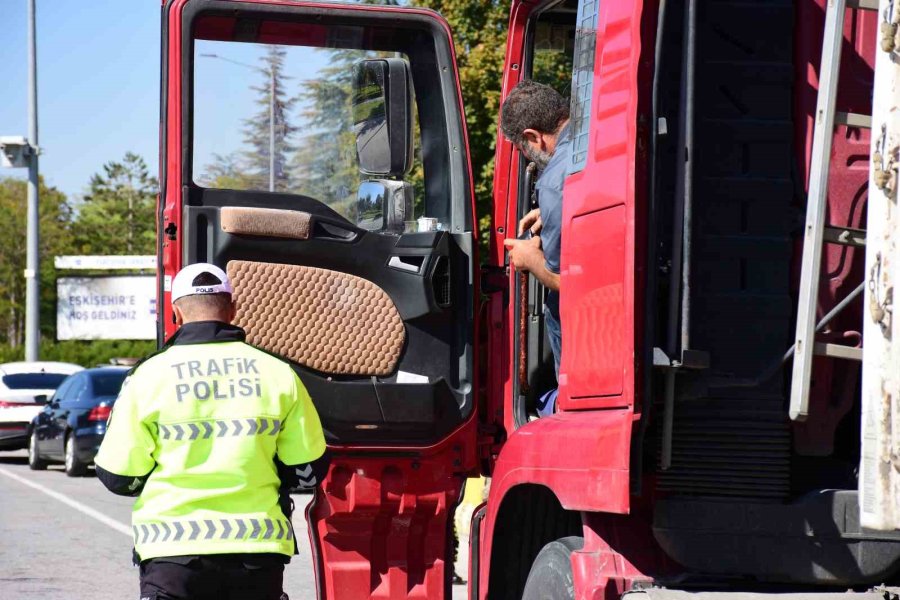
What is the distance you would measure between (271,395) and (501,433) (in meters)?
1.64

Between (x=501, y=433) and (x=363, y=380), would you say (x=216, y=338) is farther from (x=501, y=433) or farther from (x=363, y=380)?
(x=501, y=433)

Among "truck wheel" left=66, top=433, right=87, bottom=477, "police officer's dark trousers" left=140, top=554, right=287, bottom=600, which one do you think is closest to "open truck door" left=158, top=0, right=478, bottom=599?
"police officer's dark trousers" left=140, top=554, right=287, bottom=600

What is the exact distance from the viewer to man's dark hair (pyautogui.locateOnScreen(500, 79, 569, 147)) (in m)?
4.86

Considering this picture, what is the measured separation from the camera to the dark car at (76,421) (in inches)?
773

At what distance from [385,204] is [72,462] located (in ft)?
51.3

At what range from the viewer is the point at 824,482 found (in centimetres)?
366

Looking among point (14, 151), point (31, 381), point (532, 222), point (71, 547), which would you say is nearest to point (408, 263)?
point (532, 222)

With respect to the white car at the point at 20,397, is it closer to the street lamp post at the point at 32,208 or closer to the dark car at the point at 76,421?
the dark car at the point at 76,421

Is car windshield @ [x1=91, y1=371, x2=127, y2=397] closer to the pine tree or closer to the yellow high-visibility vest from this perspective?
the pine tree

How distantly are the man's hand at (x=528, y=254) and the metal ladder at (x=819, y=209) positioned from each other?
143cm

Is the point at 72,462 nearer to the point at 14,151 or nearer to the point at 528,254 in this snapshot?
the point at 14,151

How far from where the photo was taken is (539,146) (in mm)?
4898

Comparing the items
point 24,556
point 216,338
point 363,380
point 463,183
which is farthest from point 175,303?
point 24,556

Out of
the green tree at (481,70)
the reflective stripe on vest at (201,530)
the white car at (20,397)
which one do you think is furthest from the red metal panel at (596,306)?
the white car at (20,397)
